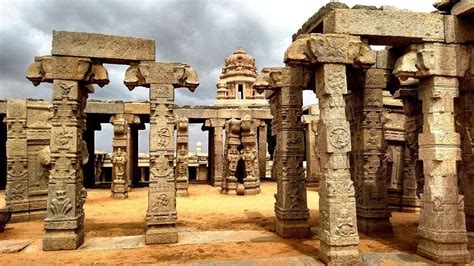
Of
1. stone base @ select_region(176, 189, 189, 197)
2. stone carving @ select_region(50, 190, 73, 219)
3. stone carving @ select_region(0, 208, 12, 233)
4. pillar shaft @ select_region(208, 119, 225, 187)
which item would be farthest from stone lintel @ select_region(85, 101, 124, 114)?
stone carving @ select_region(50, 190, 73, 219)

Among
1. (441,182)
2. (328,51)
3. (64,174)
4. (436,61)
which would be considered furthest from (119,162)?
(436,61)

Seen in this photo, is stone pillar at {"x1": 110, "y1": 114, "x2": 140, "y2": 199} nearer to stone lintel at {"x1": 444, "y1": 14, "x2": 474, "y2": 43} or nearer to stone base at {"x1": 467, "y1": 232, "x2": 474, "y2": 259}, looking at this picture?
stone base at {"x1": 467, "y1": 232, "x2": 474, "y2": 259}

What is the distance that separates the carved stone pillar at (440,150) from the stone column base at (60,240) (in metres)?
6.67

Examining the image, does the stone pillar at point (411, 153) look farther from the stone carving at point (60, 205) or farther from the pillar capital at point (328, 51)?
the stone carving at point (60, 205)

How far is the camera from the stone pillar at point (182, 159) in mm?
16203

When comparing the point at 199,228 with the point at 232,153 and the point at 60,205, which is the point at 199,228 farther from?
the point at 232,153

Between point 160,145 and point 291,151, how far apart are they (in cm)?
300

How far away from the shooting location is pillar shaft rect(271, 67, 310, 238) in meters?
7.93

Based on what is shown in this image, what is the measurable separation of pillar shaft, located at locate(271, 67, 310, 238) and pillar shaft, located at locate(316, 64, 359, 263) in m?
1.99

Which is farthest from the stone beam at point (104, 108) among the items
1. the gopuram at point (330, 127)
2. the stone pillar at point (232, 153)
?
the gopuram at point (330, 127)

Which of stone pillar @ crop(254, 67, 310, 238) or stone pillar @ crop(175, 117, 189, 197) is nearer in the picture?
stone pillar @ crop(254, 67, 310, 238)

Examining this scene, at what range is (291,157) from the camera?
807 centimetres

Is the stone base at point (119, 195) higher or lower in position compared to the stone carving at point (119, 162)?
lower

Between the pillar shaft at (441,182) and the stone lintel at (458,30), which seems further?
the stone lintel at (458,30)
